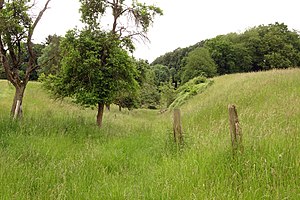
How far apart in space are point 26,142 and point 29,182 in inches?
110

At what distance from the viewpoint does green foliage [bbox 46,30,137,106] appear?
10.3m

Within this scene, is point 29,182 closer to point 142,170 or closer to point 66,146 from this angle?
point 142,170

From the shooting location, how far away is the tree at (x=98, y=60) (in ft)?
34.0

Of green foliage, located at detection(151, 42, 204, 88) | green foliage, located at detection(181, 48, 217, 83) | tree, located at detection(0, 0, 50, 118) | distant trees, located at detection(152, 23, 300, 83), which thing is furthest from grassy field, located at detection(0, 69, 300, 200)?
green foliage, located at detection(151, 42, 204, 88)

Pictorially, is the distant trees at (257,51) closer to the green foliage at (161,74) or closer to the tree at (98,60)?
the green foliage at (161,74)

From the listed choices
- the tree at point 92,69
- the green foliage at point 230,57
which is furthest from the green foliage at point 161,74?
the tree at point 92,69

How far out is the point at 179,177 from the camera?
4141 mm

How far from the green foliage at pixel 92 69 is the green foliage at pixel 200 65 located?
150 feet

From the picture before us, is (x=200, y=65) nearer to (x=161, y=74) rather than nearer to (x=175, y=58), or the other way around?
(x=161, y=74)

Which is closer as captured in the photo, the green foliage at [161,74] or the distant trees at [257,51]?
the distant trees at [257,51]

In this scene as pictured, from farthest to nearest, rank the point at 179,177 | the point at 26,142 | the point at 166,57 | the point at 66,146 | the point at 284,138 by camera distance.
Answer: the point at 166,57 < the point at 66,146 < the point at 26,142 < the point at 284,138 < the point at 179,177

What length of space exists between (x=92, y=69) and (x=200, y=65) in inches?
1894

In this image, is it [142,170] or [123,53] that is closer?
[142,170]

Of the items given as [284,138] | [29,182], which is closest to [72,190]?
[29,182]
